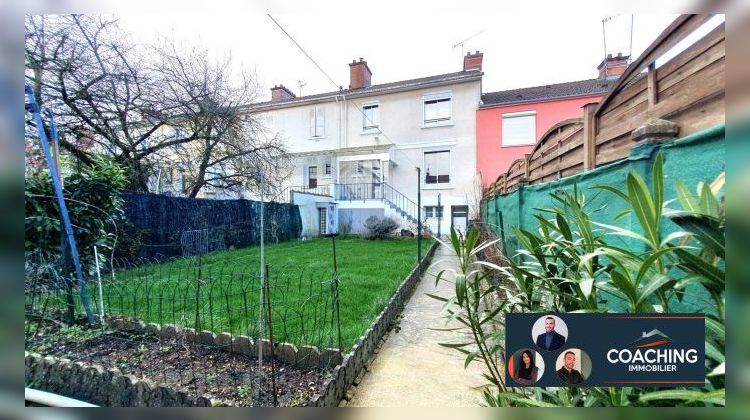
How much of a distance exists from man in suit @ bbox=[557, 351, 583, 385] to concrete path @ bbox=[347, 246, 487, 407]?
0.54 meters

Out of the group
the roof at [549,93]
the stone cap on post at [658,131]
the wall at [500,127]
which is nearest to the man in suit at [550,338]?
the stone cap on post at [658,131]

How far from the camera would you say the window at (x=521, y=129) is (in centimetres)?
802

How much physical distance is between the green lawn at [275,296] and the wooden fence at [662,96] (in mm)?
2393

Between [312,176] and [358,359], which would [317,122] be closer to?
[312,176]

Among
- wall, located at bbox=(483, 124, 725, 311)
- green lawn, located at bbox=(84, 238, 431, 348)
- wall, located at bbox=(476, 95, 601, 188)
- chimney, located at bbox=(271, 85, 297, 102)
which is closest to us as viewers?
wall, located at bbox=(483, 124, 725, 311)

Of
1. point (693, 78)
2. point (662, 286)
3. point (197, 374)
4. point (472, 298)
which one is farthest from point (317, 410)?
point (693, 78)

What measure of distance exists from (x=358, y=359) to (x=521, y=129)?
866cm

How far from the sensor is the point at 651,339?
3.12ft

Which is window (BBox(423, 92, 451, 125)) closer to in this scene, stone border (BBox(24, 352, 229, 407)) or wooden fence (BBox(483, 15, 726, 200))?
wooden fence (BBox(483, 15, 726, 200))

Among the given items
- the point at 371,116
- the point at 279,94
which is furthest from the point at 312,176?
the point at 371,116

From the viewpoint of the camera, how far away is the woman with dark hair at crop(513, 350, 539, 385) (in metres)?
1.06

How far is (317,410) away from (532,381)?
1017 millimetres

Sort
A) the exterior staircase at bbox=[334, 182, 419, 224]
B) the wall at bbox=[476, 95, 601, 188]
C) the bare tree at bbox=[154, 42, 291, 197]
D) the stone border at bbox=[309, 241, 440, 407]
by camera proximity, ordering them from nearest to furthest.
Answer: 1. the stone border at bbox=[309, 241, 440, 407]
2. the bare tree at bbox=[154, 42, 291, 197]
3. the wall at bbox=[476, 95, 601, 188]
4. the exterior staircase at bbox=[334, 182, 419, 224]

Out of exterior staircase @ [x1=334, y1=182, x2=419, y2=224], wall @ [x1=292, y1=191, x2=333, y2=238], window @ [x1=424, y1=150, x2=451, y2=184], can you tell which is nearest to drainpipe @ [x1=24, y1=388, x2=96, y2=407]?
wall @ [x1=292, y1=191, x2=333, y2=238]
